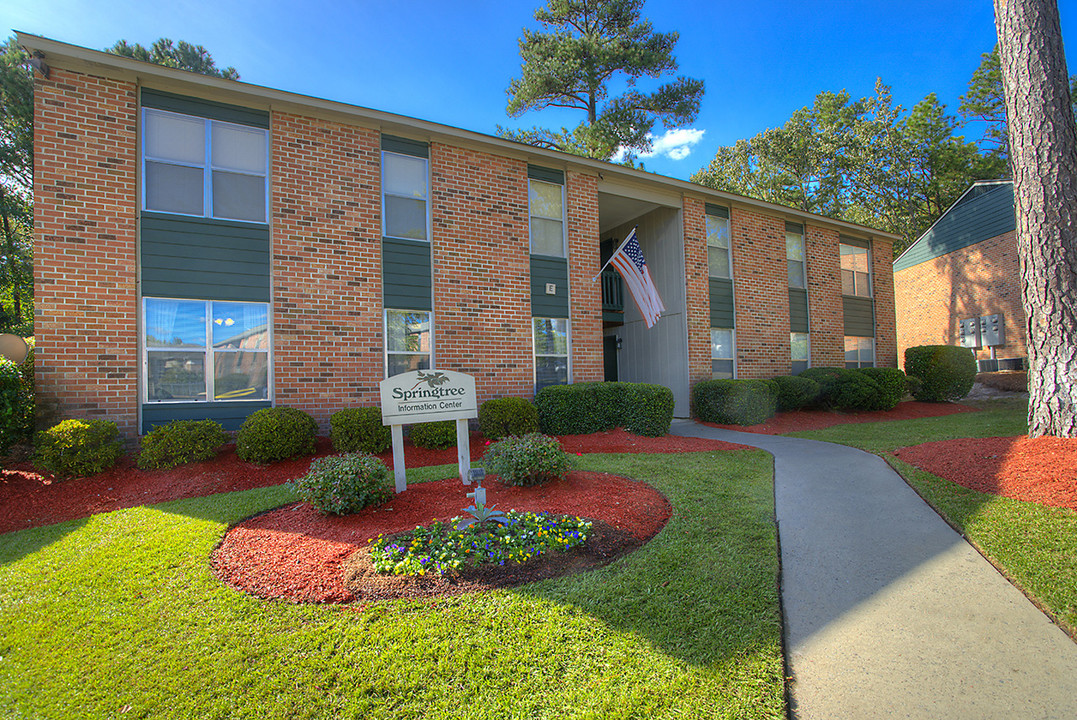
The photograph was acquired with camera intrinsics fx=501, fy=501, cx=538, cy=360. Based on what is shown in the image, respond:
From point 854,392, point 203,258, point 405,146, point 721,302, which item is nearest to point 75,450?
point 203,258

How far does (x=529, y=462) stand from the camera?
17.9 ft

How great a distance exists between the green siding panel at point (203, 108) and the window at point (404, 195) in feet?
7.21

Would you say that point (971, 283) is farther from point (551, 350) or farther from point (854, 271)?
point (551, 350)

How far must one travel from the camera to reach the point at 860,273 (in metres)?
17.4

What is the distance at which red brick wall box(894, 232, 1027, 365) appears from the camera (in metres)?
19.4

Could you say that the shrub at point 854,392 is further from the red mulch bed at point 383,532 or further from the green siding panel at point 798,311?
the red mulch bed at point 383,532

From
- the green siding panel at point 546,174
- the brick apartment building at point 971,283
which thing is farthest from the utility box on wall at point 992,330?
the green siding panel at point 546,174

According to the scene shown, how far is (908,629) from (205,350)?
9.46 m

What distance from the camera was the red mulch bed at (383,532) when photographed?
3.40m

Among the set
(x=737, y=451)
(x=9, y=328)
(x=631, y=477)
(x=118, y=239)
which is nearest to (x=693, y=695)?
(x=631, y=477)

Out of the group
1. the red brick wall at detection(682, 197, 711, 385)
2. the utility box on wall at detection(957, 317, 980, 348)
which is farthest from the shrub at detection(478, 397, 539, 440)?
the utility box on wall at detection(957, 317, 980, 348)

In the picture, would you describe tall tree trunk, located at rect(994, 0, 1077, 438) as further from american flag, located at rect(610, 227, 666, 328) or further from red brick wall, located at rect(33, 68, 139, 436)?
red brick wall, located at rect(33, 68, 139, 436)

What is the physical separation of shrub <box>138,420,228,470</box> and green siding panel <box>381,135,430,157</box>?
6048 millimetres

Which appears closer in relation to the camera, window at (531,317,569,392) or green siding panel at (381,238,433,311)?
green siding panel at (381,238,433,311)
